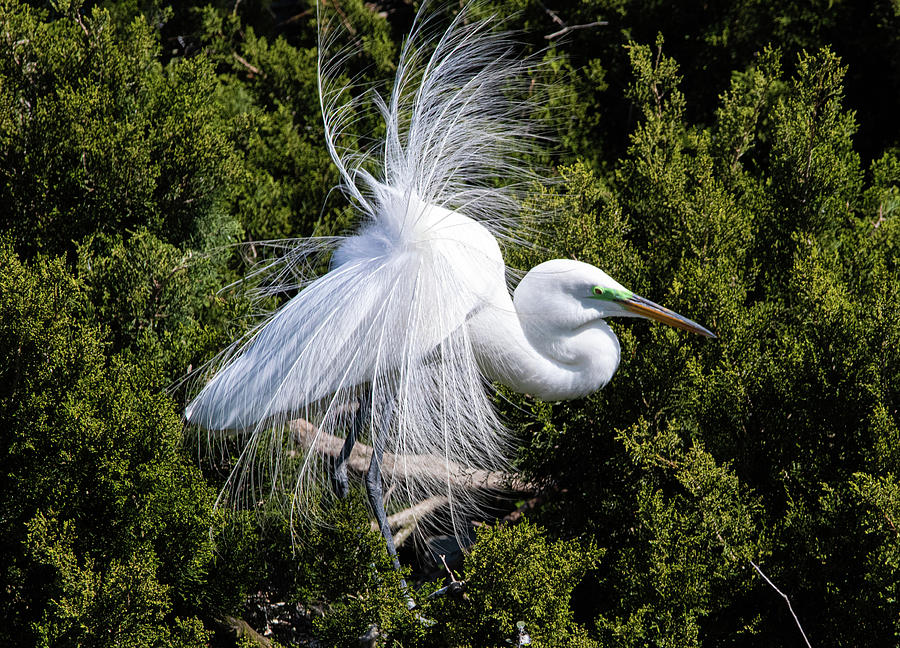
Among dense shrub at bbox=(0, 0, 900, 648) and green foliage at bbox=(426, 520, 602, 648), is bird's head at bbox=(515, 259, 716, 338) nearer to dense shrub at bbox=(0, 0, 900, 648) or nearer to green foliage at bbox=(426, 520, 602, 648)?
dense shrub at bbox=(0, 0, 900, 648)

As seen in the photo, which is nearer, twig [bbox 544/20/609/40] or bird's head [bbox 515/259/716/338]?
bird's head [bbox 515/259/716/338]

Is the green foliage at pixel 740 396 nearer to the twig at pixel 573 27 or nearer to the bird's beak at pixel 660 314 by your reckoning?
the bird's beak at pixel 660 314

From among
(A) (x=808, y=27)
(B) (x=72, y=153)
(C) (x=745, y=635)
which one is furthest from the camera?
(A) (x=808, y=27)

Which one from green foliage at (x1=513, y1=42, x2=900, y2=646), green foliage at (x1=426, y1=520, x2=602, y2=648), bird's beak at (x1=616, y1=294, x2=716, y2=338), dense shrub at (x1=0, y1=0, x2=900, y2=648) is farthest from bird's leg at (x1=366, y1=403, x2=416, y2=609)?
bird's beak at (x1=616, y1=294, x2=716, y2=338)

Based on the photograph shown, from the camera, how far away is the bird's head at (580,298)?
259 centimetres

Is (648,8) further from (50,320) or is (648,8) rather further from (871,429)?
(50,320)

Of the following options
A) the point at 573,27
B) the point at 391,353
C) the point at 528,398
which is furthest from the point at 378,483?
the point at 573,27

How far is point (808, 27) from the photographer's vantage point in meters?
4.01

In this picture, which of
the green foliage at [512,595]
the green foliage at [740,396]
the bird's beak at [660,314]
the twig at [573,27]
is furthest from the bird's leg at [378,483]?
the twig at [573,27]

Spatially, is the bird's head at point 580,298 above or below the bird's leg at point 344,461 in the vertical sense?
above

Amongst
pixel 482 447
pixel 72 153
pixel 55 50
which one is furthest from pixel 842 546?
pixel 55 50

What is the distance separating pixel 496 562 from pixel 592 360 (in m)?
0.80

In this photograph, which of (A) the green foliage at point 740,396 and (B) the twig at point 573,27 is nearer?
(A) the green foliage at point 740,396

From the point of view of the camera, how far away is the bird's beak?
8.32ft
